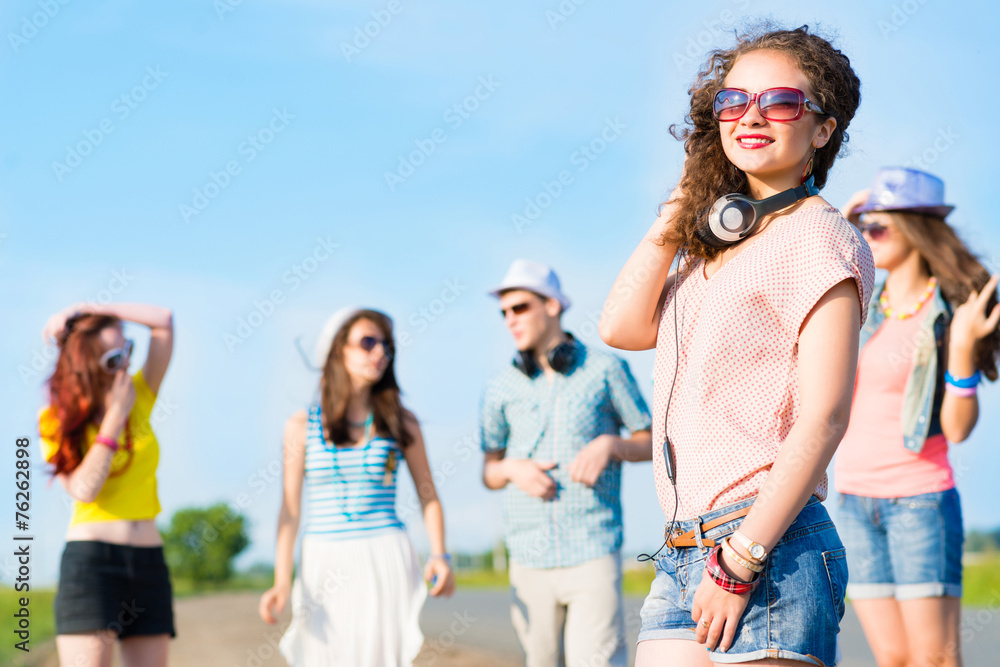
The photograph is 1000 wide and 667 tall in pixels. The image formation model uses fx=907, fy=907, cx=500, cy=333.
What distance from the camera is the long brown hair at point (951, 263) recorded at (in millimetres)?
4590

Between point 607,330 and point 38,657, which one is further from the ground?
point 607,330

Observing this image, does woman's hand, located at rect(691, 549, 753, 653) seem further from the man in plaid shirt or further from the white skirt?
the white skirt

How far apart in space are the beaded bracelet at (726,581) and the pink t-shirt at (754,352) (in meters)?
0.16

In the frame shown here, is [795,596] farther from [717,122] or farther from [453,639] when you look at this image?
[453,639]

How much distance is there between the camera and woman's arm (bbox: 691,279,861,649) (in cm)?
199

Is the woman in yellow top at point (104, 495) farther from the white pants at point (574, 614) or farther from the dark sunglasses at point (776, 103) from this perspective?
the dark sunglasses at point (776, 103)

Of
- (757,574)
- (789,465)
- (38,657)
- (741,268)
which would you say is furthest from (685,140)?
(38,657)

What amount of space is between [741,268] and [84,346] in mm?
4060

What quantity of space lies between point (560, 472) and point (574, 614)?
77 centimetres

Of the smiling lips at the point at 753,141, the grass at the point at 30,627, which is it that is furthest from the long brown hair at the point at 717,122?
the grass at the point at 30,627

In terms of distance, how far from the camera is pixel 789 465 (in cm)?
200

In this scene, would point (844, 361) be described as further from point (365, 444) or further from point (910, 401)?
point (365, 444)

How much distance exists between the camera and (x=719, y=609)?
2.03 meters

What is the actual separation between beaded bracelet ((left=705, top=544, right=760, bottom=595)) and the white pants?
2.97 m
